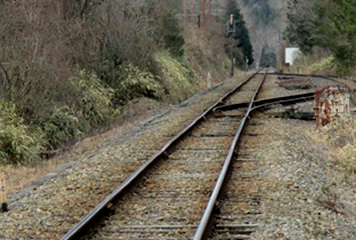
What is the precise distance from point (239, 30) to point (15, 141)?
85531 mm

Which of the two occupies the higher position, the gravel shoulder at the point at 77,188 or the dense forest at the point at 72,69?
the dense forest at the point at 72,69

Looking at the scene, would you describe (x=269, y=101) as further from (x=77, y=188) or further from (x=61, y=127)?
(x=77, y=188)

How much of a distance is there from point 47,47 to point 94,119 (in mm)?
3018

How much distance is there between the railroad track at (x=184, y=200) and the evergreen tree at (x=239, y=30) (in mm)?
78808

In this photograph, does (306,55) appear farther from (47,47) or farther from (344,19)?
(47,47)

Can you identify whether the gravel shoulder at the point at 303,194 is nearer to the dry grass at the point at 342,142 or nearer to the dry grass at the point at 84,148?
the dry grass at the point at 342,142

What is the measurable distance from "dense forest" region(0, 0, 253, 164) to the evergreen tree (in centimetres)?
6310

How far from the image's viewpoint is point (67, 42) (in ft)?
62.4

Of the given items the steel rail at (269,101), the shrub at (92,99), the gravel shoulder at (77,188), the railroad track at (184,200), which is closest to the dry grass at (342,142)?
the railroad track at (184,200)

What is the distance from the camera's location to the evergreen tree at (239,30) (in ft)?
305

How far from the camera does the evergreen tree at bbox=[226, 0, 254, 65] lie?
92.8 metres

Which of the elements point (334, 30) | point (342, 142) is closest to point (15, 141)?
point (342, 142)

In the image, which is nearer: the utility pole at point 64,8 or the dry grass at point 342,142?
the dry grass at point 342,142

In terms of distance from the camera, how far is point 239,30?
95.7 meters
